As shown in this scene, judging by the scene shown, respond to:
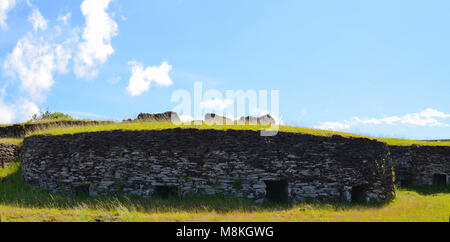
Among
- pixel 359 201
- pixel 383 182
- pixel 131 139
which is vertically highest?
pixel 131 139

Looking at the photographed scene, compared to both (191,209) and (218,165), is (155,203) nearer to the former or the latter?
(191,209)

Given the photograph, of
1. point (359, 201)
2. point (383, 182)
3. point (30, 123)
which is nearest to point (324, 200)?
point (359, 201)

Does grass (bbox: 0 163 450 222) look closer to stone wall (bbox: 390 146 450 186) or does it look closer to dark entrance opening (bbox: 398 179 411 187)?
dark entrance opening (bbox: 398 179 411 187)

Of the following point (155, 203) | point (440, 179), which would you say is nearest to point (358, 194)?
point (155, 203)

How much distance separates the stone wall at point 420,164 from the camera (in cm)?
1844

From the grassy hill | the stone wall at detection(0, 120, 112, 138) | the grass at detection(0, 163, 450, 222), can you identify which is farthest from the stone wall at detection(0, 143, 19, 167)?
the grass at detection(0, 163, 450, 222)

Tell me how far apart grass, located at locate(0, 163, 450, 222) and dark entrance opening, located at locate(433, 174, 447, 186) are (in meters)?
7.94

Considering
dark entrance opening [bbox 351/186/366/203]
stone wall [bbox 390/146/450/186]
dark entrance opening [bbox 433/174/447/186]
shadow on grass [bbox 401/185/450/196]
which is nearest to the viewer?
dark entrance opening [bbox 351/186/366/203]

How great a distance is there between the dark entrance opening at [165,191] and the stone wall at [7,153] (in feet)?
36.0

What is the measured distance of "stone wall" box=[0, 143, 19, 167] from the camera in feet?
53.5

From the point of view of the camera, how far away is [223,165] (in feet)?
35.0

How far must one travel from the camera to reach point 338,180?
443 inches
